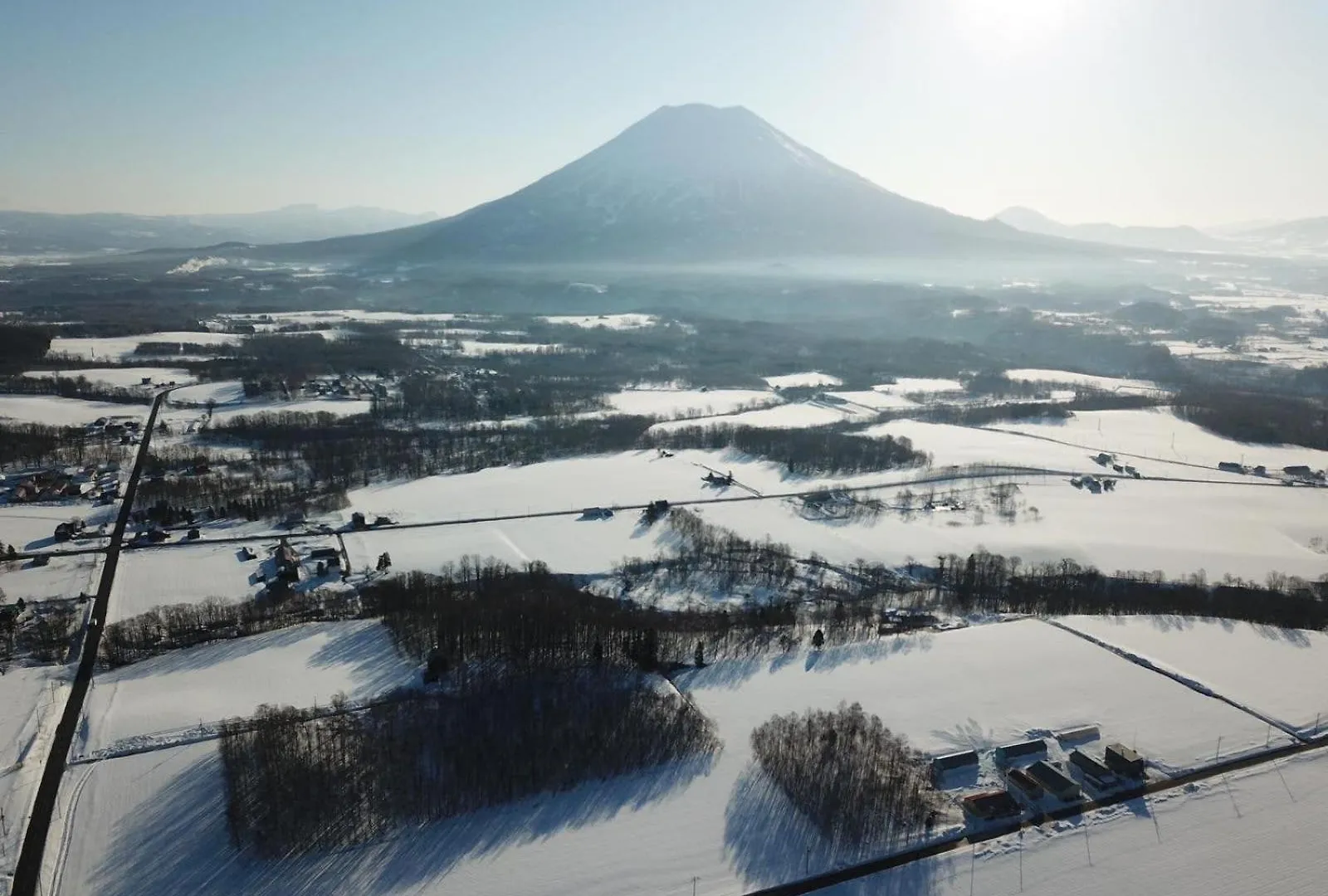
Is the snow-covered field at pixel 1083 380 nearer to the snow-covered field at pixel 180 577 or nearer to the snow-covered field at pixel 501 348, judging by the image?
the snow-covered field at pixel 501 348

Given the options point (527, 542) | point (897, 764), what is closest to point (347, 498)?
point (527, 542)

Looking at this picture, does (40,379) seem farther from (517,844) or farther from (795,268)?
(795,268)

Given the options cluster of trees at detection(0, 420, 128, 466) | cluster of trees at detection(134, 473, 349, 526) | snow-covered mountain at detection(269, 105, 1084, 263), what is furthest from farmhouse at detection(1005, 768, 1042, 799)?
snow-covered mountain at detection(269, 105, 1084, 263)

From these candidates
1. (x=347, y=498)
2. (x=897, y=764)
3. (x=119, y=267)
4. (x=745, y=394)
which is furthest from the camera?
(x=119, y=267)

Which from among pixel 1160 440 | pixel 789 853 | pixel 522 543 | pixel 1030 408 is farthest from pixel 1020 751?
pixel 1030 408

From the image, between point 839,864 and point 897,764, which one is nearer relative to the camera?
point 839,864

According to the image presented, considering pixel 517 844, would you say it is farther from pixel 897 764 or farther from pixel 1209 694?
pixel 1209 694

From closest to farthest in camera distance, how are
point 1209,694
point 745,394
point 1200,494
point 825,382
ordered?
point 1209,694 → point 1200,494 → point 745,394 → point 825,382

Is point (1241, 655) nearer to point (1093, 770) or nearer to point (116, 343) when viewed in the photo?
point (1093, 770)
